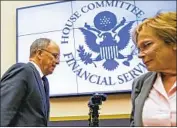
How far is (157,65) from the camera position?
0.92 meters

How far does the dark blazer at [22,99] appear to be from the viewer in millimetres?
1246

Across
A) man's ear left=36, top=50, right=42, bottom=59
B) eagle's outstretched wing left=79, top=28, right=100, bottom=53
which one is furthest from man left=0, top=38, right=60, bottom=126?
eagle's outstretched wing left=79, top=28, right=100, bottom=53

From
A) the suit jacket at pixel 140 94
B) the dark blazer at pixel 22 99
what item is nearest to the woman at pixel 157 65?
the suit jacket at pixel 140 94

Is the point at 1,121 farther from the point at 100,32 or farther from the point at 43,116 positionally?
the point at 100,32

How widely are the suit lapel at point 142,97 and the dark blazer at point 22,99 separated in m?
0.53

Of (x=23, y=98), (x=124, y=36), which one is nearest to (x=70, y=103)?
(x=124, y=36)

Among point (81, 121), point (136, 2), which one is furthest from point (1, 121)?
point (136, 2)

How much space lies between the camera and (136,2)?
243 centimetres

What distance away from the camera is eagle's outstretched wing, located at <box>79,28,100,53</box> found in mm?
2441

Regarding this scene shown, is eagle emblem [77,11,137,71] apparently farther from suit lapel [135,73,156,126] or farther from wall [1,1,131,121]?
suit lapel [135,73,156,126]

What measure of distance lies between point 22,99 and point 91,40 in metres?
1.27

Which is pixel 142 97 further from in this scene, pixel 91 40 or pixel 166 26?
pixel 91 40

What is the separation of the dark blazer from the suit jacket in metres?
0.48

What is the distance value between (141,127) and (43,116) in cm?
59
